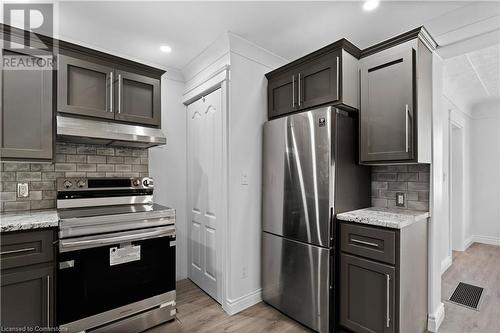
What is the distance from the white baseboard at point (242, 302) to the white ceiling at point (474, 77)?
10.9ft

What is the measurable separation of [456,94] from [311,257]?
3778 mm

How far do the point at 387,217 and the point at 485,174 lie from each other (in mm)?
4283

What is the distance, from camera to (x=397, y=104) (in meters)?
1.99

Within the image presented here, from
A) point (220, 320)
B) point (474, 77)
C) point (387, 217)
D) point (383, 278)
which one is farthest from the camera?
point (474, 77)

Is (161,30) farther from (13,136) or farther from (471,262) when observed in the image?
(471,262)

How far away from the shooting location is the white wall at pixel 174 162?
3.02 metres

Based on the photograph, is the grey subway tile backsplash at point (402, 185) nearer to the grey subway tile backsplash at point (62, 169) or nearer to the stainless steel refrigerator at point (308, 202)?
the stainless steel refrigerator at point (308, 202)

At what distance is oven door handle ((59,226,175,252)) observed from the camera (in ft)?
5.86

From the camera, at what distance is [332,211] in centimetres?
204

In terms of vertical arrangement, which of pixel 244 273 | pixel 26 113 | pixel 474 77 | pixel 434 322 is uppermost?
pixel 474 77

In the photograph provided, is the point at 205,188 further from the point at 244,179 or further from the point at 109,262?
the point at 109,262

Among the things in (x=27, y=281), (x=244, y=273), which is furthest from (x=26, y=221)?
(x=244, y=273)

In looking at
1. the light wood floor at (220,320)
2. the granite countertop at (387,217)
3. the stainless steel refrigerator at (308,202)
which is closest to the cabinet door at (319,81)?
the stainless steel refrigerator at (308,202)

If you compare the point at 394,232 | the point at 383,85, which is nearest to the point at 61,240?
the point at 394,232
